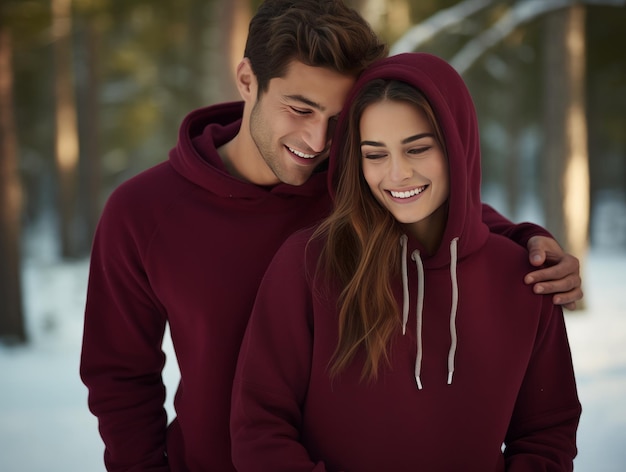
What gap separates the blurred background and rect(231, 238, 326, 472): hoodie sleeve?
3.36 metres

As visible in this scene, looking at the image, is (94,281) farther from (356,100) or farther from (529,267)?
(529,267)

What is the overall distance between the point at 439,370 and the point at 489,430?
0.26 meters

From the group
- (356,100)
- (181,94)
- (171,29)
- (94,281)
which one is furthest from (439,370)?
(181,94)

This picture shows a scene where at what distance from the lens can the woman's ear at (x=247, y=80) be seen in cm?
284

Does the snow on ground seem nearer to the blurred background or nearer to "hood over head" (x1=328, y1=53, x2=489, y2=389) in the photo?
the blurred background

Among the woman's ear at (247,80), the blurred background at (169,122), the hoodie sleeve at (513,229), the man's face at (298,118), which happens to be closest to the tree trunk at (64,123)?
the blurred background at (169,122)

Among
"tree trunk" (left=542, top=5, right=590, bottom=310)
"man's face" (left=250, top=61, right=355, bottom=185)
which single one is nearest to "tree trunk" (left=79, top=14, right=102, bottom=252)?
"tree trunk" (left=542, top=5, right=590, bottom=310)

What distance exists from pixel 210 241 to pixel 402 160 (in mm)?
802

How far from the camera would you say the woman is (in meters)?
2.28

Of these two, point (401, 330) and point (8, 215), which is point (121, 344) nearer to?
point (401, 330)

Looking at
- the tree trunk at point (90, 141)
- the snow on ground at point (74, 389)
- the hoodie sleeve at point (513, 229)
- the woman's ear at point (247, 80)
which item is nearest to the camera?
the hoodie sleeve at point (513, 229)

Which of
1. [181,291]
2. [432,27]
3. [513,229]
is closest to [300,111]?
[181,291]

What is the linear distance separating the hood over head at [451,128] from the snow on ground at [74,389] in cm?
319

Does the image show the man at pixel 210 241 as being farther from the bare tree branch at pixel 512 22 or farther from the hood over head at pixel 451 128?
the bare tree branch at pixel 512 22
